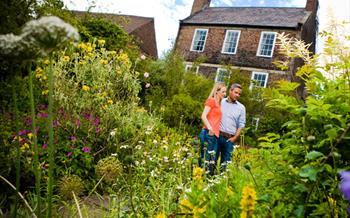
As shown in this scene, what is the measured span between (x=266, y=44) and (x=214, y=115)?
1902 cm

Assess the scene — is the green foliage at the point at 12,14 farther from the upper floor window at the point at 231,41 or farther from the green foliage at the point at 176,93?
the upper floor window at the point at 231,41

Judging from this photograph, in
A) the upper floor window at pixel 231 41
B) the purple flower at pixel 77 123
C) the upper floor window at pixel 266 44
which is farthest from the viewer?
the upper floor window at pixel 231 41

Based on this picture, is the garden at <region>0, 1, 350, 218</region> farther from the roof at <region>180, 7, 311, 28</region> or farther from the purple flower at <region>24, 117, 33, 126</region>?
the roof at <region>180, 7, 311, 28</region>

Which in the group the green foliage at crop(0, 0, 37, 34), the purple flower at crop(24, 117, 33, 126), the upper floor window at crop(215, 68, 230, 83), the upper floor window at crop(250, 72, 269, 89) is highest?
the upper floor window at crop(250, 72, 269, 89)

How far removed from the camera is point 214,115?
5.74 m

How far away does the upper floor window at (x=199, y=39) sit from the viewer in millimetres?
25500

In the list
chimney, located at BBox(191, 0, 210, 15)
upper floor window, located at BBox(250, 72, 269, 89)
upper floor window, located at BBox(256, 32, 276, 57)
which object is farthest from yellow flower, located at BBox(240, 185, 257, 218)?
chimney, located at BBox(191, 0, 210, 15)

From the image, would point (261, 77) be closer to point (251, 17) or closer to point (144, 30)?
point (251, 17)

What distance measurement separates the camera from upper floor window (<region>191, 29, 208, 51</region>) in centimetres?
2550

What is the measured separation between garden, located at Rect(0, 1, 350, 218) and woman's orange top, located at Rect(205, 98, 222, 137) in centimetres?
51

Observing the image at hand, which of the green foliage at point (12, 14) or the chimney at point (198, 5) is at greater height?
the chimney at point (198, 5)

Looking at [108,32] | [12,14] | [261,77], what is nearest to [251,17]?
[261,77]

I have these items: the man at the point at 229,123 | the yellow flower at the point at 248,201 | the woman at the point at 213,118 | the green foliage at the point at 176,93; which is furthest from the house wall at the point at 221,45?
the yellow flower at the point at 248,201

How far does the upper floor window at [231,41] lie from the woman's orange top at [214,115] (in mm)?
19373
